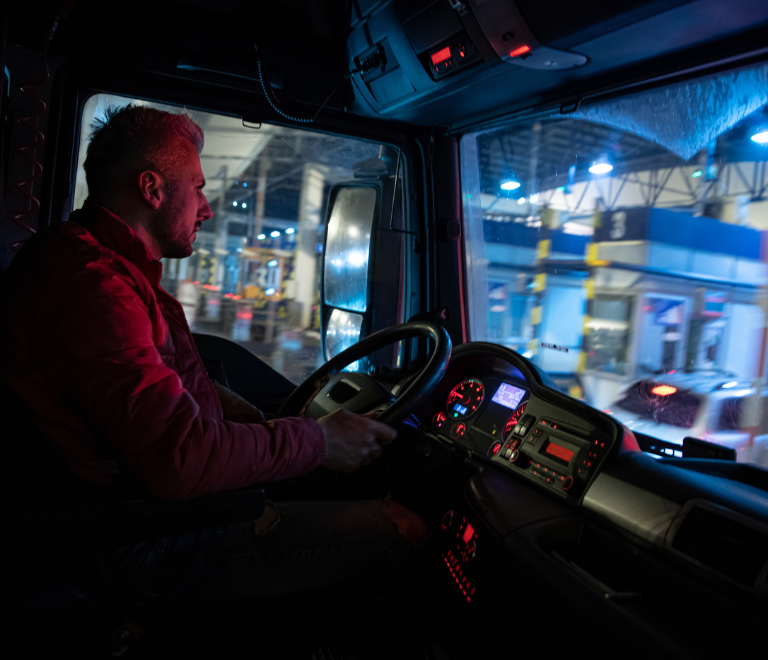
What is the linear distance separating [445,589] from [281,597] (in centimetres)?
49

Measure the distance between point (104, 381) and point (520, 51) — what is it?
1.76 meters

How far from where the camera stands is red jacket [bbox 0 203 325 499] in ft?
3.72

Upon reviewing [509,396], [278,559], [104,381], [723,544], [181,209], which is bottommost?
[278,559]

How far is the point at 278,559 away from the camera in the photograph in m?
1.55

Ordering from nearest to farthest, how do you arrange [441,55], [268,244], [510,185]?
[441,55] → [510,185] → [268,244]

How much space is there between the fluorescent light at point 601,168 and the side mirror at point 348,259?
3.84 ft

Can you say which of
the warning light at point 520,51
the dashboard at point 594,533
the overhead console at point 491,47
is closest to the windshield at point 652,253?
the overhead console at point 491,47

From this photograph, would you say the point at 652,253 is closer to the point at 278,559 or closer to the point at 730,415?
the point at 730,415

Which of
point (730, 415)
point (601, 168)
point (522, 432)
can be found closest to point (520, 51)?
point (601, 168)

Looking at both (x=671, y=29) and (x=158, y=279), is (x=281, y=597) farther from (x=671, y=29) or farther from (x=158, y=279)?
(x=671, y=29)

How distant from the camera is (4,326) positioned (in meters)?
1.20

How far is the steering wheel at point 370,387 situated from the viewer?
5.47 feet

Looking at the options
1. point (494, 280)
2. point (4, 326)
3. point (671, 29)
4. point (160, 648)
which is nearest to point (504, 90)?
point (671, 29)

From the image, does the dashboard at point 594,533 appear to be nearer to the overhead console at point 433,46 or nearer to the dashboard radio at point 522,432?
the dashboard radio at point 522,432
